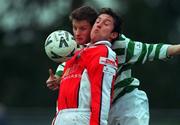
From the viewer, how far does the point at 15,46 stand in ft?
108

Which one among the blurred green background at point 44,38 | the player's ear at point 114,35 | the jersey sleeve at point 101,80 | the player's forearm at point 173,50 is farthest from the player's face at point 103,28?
the blurred green background at point 44,38

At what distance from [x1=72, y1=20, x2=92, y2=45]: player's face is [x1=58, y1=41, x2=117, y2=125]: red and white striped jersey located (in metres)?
0.13

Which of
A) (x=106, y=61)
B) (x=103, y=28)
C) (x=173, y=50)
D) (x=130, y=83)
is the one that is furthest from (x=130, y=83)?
(x=106, y=61)

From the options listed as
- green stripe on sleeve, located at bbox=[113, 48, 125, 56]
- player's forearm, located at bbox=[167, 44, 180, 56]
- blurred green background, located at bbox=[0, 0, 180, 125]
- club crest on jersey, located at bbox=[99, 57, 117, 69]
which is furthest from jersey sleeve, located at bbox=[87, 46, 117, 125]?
blurred green background, located at bbox=[0, 0, 180, 125]

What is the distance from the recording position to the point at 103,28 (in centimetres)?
788

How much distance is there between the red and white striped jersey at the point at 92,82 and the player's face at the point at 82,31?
0.13m

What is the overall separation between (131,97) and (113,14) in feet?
2.75

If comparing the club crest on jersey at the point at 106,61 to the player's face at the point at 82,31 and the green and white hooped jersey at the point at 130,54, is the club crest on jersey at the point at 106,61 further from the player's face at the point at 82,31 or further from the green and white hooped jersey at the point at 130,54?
the green and white hooped jersey at the point at 130,54

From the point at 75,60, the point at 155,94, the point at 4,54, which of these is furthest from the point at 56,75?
the point at 4,54

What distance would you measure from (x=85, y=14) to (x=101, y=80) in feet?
2.32

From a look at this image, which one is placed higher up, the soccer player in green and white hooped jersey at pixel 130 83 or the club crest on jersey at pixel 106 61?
the club crest on jersey at pixel 106 61

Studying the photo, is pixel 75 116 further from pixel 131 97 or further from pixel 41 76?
pixel 41 76

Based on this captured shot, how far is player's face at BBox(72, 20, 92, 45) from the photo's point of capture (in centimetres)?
792

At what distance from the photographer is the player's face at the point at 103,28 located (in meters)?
7.84
